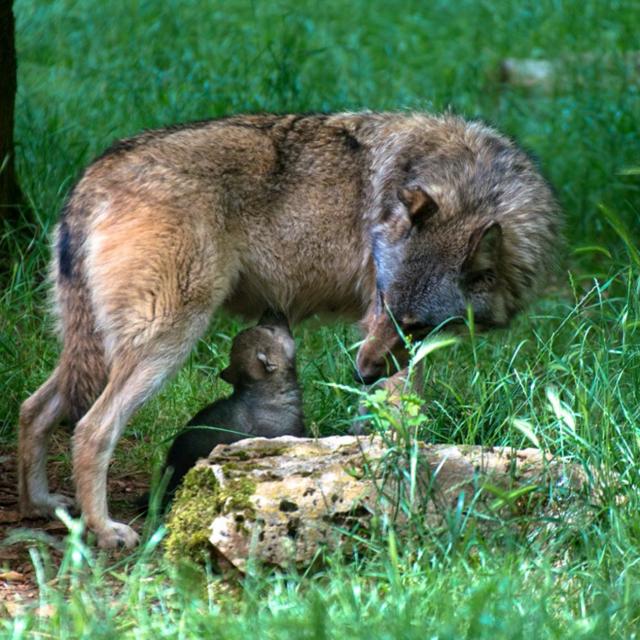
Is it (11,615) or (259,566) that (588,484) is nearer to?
(259,566)

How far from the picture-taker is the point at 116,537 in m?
5.01

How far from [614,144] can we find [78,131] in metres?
4.00

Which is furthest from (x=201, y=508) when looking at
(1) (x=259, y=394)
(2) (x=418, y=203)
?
(2) (x=418, y=203)

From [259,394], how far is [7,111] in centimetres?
268

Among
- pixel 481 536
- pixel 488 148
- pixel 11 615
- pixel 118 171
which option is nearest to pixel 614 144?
pixel 488 148

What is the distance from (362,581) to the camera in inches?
160

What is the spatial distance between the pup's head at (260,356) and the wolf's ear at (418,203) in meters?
0.86

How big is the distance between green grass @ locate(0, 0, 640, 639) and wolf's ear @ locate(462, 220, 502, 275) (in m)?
0.39

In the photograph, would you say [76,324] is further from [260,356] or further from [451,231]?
[451,231]

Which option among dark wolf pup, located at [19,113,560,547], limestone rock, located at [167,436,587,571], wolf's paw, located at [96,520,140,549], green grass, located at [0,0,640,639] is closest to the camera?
green grass, located at [0,0,640,639]

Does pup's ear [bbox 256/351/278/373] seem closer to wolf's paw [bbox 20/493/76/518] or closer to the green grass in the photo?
the green grass

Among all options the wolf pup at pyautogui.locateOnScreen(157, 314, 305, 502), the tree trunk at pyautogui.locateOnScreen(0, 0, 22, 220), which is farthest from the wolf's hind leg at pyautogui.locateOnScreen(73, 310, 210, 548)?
the tree trunk at pyautogui.locateOnScreen(0, 0, 22, 220)

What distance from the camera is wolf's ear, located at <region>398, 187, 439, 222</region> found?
5523mm

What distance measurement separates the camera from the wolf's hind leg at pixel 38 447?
17.9 ft
